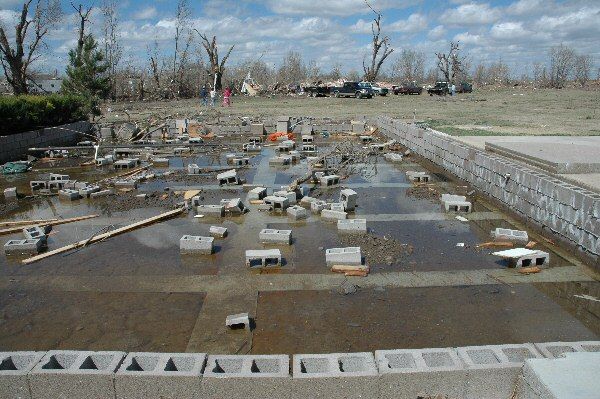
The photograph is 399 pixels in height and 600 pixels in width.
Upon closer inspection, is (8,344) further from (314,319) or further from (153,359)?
(314,319)

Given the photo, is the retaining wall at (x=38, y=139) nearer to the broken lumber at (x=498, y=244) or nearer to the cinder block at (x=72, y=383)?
the cinder block at (x=72, y=383)

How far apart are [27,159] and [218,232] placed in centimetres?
1077

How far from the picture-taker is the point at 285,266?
6.32 m

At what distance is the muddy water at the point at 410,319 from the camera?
454 cm

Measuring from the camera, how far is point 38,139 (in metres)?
16.1

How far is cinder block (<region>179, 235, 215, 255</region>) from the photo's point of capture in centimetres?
669

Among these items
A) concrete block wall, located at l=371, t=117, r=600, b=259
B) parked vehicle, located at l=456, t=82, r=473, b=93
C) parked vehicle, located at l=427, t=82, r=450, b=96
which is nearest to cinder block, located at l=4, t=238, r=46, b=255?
concrete block wall, located at l=371, t=117, r=600, b=259

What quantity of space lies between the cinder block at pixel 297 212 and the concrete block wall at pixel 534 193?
3941 millimetres

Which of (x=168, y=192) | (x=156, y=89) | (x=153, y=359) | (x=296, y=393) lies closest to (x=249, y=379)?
(x=296, y=393)

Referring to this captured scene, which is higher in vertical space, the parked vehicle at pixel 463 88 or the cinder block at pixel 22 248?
the parked vehicle at pixel 463 88

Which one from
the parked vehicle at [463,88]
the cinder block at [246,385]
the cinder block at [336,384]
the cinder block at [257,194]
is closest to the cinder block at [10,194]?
the cinder block at [257,194]

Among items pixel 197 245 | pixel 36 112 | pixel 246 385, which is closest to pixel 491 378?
pixel 246 385

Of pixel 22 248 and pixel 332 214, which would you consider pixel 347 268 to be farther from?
pixel 22 248

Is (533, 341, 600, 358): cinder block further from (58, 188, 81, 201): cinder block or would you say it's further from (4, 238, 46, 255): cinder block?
(58, 188, 81, 201): cinder block
